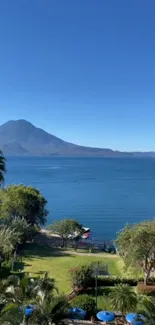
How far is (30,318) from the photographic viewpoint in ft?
44.7

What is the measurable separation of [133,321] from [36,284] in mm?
4799

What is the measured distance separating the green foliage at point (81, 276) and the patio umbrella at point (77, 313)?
19.2 ft

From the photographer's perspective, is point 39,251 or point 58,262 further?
point 39,251

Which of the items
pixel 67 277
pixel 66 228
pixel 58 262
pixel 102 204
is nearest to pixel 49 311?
pixel 67 277

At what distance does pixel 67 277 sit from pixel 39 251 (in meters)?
11.4

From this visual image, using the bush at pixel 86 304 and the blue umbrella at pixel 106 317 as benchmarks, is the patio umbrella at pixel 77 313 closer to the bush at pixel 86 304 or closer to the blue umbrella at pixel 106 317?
the blue umbrella at pixel 106 317

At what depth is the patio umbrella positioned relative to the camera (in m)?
18.4

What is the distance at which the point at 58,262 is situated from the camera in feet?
109

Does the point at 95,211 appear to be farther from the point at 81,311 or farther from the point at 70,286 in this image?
the point at 81,311

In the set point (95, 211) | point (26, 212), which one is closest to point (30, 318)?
point (26, 212)

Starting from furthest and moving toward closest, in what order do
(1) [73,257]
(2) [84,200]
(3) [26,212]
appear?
(2) [84,200] → (3) [26,212] → (1) [73,257]

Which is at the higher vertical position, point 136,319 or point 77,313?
point 136,319

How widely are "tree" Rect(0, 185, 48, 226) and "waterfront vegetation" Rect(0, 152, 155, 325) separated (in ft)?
0.45

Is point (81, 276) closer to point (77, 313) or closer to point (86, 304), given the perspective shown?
point (86, 304)
